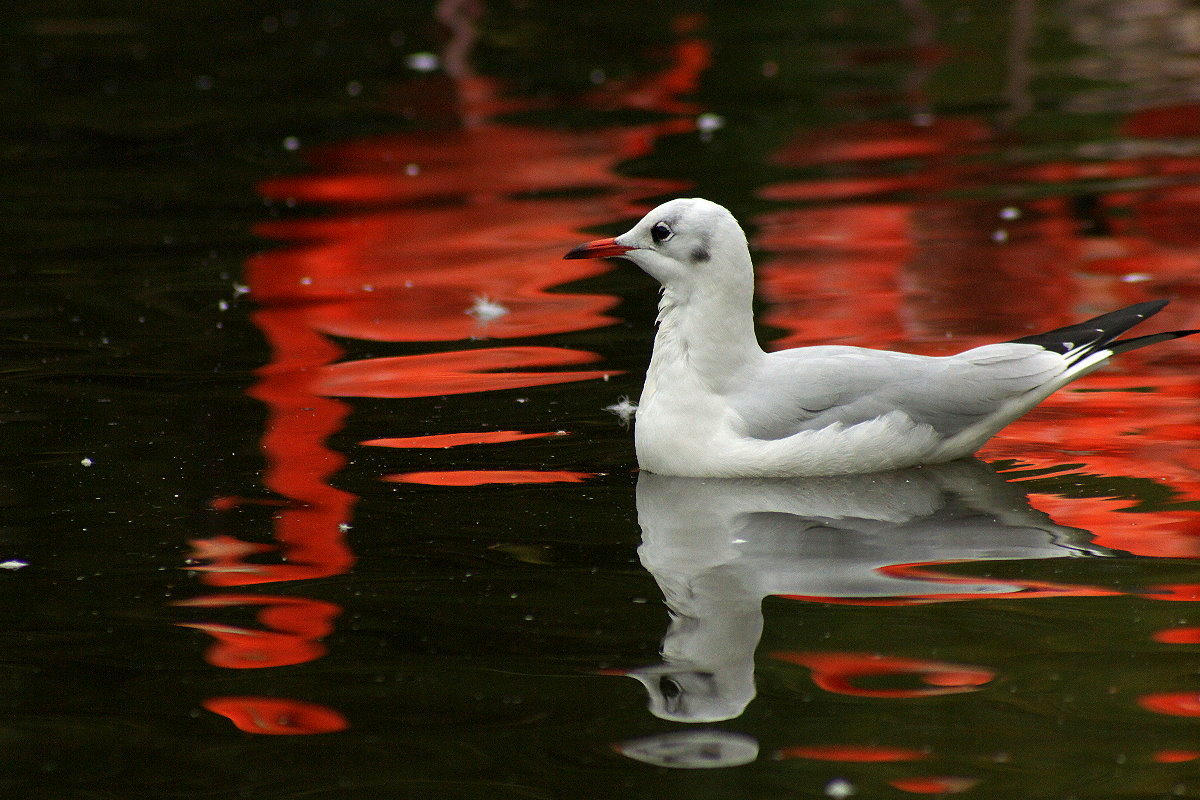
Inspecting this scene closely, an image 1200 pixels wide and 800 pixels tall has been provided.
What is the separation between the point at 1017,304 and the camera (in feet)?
27.2

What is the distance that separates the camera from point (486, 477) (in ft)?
20.4

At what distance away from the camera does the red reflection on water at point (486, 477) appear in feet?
20.3

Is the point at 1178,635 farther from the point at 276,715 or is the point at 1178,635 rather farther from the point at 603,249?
the point at 603,249

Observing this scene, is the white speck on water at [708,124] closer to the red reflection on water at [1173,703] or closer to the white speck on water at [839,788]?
the red reflection on water at [1173,703]

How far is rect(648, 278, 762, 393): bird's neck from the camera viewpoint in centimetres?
612

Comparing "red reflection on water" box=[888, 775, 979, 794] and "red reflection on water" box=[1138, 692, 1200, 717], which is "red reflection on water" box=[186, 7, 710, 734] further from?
"red reflection on water" box=[1138, 692, 1200, 717]

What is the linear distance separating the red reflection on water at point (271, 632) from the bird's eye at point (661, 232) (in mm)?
1849

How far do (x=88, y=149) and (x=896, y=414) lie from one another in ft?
28.3

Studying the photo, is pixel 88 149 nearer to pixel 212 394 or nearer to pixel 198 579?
pixel 212 394

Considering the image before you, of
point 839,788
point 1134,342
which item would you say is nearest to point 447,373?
point 1134,342

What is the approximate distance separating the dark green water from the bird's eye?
2.66ft

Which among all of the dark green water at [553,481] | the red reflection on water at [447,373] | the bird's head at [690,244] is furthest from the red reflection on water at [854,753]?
the red reflection on water at [447,373]

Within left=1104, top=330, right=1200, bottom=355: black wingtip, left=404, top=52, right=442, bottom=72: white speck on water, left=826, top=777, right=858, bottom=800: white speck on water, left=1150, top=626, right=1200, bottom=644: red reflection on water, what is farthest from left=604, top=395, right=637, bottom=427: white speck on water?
left=404, top=52, right=442, bottom=72: white speck on water

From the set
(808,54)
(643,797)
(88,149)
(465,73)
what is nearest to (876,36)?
(808,54)
